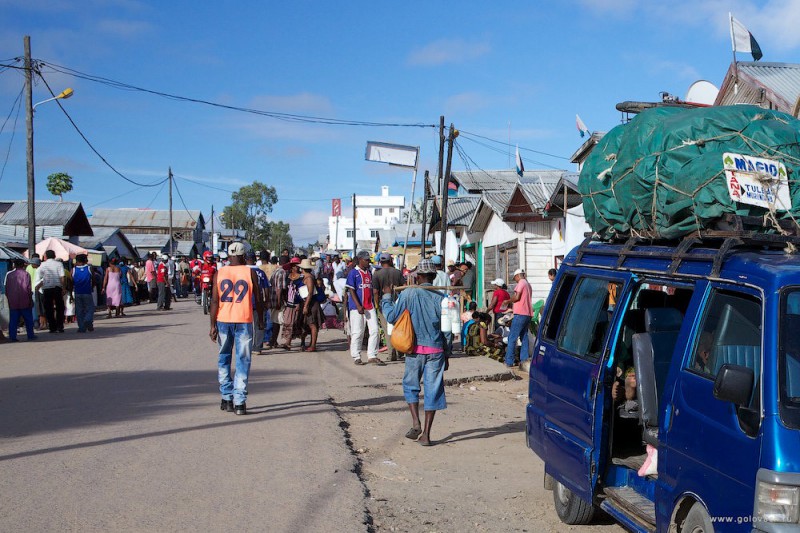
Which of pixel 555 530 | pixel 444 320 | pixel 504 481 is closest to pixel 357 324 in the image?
pixel 444 320

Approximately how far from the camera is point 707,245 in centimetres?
468

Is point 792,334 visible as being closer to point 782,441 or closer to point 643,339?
point 782,441

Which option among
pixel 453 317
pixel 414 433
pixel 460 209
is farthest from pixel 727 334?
pixel 460 209

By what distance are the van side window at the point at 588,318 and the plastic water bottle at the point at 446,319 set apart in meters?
2.48

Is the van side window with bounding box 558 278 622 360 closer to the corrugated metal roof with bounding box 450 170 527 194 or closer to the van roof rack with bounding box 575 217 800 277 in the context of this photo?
the van roof rack with bounding box 575 217 800 277

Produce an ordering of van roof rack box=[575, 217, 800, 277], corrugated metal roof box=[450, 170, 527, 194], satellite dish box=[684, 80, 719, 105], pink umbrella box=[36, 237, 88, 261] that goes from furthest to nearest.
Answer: corrugated metal roof box=[450, 170, 527, 194], pink umbrella box=[36, 237, 88, 261], satellite dish box=[684, 80, 719, 105], van roof rack box=[575, 217, 800, 277]

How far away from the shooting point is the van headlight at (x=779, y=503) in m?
3.38

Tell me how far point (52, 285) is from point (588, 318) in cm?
1632

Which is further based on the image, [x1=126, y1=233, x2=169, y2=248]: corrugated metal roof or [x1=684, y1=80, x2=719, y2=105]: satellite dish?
[x1=126, y1=233, x2=169, y2=248]: corrugated metal roof

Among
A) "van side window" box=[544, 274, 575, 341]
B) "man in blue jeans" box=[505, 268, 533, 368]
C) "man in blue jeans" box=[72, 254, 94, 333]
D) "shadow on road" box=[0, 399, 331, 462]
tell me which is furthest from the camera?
"man in blue jeans" box=[72, 254, 94, 333]

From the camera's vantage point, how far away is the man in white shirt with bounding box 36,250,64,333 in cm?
1912

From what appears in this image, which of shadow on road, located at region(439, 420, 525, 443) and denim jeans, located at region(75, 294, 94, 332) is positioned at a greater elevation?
denim jeans, located at region(75, 294, 94, 332)

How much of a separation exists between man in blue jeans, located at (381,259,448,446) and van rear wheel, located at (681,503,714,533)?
4.44 meters

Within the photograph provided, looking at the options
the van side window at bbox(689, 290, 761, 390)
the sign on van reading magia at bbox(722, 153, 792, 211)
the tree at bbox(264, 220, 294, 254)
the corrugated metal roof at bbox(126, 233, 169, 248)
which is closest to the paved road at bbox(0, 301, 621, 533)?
the van side window at bbox(689, 290, 761, 390)
